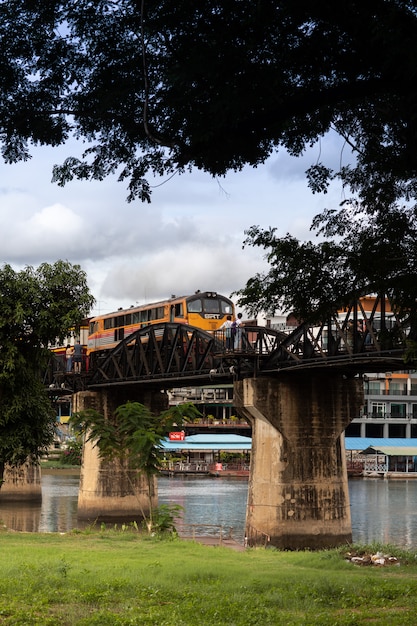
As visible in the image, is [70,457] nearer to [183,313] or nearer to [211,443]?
[211,443]

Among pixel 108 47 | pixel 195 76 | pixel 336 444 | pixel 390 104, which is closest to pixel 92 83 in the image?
pixel 108 47

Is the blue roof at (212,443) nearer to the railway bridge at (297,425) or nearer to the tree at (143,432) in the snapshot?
the railway bridge at (297,425)

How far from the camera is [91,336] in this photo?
83.8m

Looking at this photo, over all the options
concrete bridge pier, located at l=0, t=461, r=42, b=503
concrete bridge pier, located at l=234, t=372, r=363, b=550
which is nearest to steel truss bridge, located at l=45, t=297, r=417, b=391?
concrete bridge pier, located at l=234, t=372, r=363, b=550

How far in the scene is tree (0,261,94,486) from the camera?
114 ft

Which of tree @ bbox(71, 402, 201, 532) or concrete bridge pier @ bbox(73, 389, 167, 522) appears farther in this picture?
concrete bridge pier @ bbox(73, 389, 167, 522)

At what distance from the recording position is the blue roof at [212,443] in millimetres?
130125

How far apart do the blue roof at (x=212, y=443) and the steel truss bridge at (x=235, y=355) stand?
1940 inches

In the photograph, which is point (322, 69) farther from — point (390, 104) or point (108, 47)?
point (108, 47)

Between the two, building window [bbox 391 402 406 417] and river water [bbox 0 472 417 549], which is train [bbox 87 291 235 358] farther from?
building window [bbox 391 402 406 417]

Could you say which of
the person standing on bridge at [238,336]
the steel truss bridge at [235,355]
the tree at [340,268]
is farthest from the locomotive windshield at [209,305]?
the tree at [340,268]

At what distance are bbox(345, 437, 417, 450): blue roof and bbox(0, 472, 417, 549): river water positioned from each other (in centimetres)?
1214

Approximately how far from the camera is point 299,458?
5125cm

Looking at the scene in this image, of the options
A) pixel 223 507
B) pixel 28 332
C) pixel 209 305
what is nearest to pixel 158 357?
pixel 209 305
